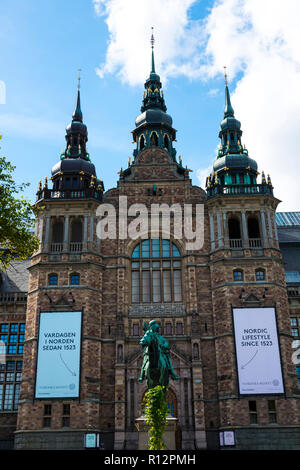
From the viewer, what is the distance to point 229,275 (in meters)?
35.8

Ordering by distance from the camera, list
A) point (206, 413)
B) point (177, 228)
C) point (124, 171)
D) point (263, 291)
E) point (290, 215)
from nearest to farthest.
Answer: point (206, 413)
point (263, 291)
point (177, 228)
point (124, 171)
point (290, 215)

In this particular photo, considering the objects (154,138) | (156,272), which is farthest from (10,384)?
(154,138)

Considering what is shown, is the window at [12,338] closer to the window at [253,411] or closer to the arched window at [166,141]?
the window at [253,411]

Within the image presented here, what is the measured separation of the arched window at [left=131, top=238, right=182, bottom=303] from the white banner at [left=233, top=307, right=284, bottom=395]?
17.1 feet

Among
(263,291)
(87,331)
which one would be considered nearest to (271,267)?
(263,291)

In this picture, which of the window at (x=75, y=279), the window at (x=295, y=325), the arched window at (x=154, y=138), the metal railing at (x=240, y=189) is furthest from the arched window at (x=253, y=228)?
the window at (x=75, y=279)

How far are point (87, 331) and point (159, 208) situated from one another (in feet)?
35.6

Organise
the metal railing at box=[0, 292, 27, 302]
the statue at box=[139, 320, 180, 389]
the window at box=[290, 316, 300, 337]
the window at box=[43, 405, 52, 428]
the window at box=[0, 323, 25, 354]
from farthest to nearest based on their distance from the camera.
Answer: the metal railing at box=[0, 292, 27, 302] → the window at box=[290, 316, 300, 337] → the window at box=[0, 323, 25, 354] → the window at box=[43, 405, 52, 428] → the statue at box=[139, 320, 180, 389]

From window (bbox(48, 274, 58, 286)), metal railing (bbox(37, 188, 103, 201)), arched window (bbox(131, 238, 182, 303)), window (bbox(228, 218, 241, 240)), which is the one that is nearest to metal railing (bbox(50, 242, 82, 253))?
window (bbox(48, 274, 58, 286))

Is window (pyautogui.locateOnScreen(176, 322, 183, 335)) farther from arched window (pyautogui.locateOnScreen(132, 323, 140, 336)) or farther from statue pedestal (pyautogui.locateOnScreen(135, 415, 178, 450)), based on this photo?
statue pedestal (pyautogui.locateOnScreen(135, 415, 178, 450))

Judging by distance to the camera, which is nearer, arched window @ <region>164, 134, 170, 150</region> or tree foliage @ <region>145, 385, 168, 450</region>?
tree foliage @ <region>145, 385, 168, 450</region>

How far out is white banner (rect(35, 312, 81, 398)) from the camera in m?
32.5

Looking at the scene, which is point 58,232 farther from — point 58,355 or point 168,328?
point 168,328

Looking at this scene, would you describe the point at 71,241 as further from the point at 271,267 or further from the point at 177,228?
the point at 271,267
